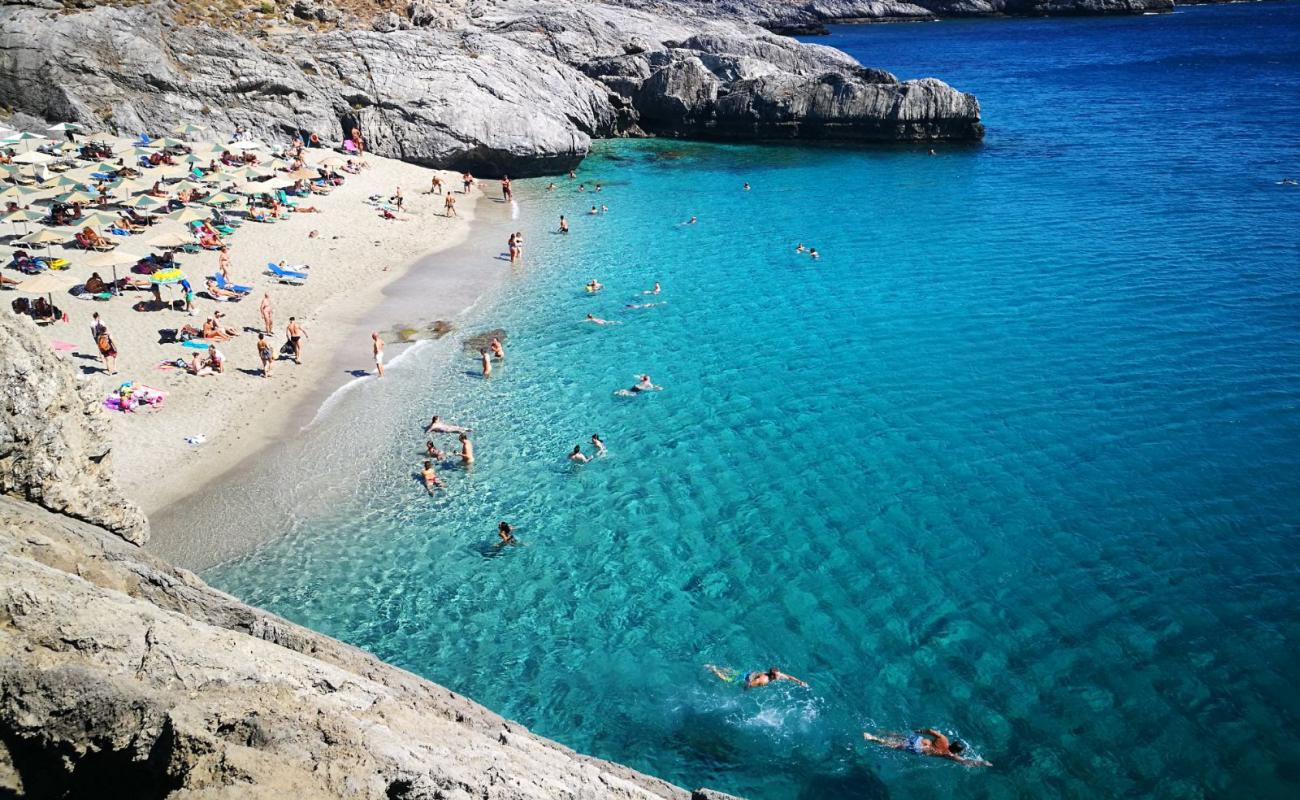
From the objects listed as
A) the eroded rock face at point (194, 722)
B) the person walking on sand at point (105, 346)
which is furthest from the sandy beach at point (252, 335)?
the eroded rock face at point (194, 722)

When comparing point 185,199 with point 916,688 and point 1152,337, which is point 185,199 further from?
point 1152,337

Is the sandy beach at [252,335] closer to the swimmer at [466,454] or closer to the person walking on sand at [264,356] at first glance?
the person walking on sand at [264,356]

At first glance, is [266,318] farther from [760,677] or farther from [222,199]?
[760,677]

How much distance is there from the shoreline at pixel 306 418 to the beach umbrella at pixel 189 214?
761 cm

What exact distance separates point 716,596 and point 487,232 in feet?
92.8

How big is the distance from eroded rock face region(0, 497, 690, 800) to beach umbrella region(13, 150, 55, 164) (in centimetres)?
3566

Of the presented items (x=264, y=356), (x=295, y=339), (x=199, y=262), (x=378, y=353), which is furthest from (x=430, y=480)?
(x=199, y=262)

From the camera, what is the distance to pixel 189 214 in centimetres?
3341

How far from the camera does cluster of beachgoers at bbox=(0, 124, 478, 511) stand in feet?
79.3

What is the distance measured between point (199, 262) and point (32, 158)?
1128 cm

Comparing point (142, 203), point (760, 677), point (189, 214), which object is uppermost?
point (142, 203)

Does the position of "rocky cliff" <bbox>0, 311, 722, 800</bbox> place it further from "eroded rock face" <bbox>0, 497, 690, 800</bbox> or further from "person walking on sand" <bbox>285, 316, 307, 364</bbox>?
"person walking on sand" <bbox>285, 316, 307, 364</bbox>

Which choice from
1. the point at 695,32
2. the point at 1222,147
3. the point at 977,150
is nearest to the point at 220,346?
the point at 977,150

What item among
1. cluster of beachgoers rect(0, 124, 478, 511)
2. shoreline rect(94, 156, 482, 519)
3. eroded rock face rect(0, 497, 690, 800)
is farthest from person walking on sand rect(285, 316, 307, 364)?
eroded rock face rect(0, 497, 690, 800)
